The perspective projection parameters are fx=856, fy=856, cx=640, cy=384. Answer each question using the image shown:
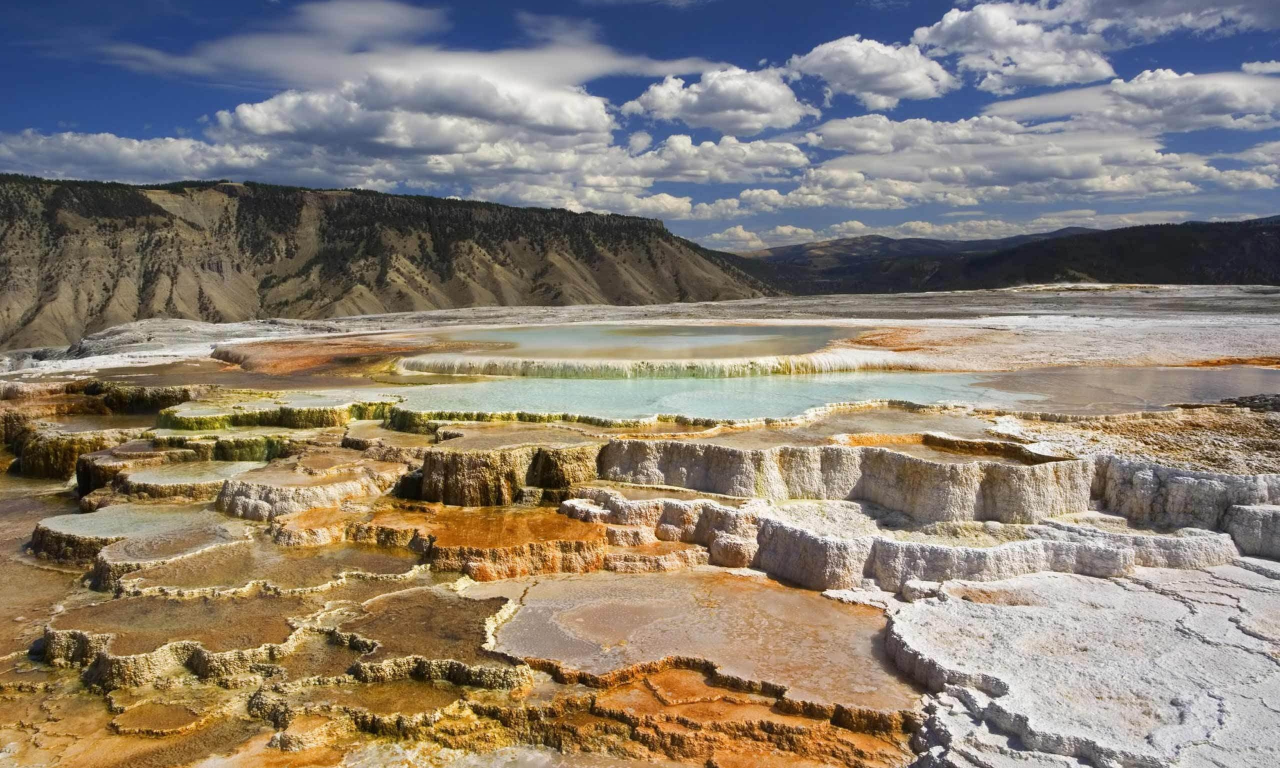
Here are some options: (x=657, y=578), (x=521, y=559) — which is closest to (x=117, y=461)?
(x=521, y=559)

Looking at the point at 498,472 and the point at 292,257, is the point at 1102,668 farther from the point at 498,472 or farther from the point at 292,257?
the point at 292,257

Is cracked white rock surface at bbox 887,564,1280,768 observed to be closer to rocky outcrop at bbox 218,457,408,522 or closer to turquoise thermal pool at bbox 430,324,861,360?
rocky outcrop at bbox 218,457,408,522

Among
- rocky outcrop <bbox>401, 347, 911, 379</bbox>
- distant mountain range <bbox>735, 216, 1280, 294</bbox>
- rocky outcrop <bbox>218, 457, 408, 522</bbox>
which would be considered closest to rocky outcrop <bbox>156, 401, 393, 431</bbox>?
rocky outcrop <bbox>218, 457, 408, 522</bbox>

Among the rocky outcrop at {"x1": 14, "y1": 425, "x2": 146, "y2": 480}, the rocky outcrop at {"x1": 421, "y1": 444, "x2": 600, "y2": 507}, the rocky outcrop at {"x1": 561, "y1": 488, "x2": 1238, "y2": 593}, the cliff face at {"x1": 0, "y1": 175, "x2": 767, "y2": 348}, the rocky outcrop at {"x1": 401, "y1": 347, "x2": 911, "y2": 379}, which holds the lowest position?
the rocky outcrop at {"x1": 14, "y1": 425, "x2": 146, "y2": 480}

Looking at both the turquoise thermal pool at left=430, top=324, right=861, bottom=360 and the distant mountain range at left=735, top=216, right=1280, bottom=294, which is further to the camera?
the distant mountain range at left=735, top=216, right=1280, bottom=294

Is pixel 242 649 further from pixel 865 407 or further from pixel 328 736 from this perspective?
pixel 865 407

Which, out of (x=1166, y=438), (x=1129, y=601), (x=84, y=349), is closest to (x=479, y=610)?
(x=1129, y=601)

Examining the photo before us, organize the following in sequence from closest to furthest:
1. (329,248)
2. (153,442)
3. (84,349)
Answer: (153,442) < (84,349) < (329,248)
